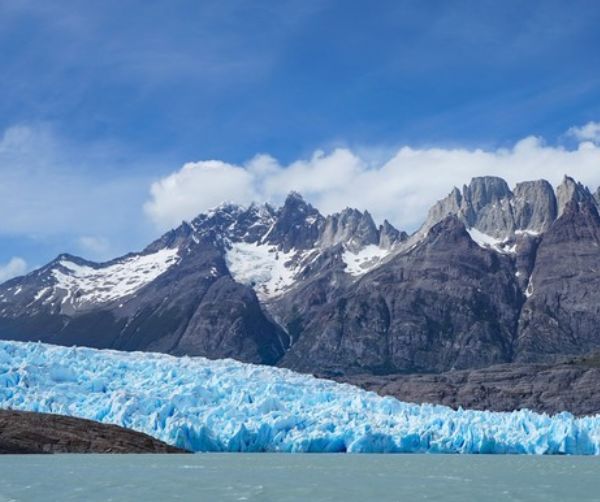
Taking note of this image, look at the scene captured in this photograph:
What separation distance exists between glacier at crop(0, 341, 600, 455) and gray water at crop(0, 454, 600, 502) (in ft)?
36.3

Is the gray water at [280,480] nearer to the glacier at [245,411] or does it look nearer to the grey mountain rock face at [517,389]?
the glacier at [245,411]

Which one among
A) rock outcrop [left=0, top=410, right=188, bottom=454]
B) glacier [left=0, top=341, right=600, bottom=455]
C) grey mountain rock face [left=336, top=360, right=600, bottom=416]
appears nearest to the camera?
rock outcrop [left=0, top=410, right=188, bottom=454]

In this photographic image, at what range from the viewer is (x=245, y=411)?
72938 mm

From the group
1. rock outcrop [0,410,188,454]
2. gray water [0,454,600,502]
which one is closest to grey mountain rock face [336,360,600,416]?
rock outcrop [0,410,188,454]

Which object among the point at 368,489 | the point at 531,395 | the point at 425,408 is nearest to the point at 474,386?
the point at 531,395

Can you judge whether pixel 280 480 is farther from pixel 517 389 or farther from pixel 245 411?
pixel 517 389

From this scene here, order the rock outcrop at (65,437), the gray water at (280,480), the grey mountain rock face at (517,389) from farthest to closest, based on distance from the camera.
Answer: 1. the grey mountain rock face at (517,389)
2. the rock outcrop at (65,437)
3. the gray water at (280,480)

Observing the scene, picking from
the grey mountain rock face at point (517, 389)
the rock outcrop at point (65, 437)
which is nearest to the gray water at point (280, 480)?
the rock outcrop at point (65, 437)

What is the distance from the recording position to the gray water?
3491cm

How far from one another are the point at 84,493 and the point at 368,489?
11425 mm

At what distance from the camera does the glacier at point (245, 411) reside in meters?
69.8

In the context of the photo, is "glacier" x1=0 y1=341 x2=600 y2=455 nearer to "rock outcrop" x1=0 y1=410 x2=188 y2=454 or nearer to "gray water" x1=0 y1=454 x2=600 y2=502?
"rock outcrop" x1=0 y1=410 x2=188 y2=454

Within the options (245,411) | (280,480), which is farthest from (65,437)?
(280,480)

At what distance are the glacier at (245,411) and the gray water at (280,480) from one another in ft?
36.3
